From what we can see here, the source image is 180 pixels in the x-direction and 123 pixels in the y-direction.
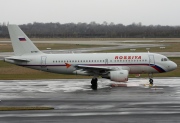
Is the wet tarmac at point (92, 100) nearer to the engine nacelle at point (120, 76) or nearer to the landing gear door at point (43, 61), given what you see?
the engine nacelle at point (120, 76)

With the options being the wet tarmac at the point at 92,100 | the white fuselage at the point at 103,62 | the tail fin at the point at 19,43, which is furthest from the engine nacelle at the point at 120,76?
the tail fin at the point at 19,43

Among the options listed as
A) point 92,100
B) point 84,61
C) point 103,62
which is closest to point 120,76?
point 103,62

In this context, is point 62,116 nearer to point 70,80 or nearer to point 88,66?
point 88,66

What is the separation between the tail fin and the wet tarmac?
349 centimetres

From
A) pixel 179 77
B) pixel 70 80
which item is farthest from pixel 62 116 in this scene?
pixel 179 77

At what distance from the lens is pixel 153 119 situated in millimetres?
23078

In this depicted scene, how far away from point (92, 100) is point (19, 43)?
1413cm

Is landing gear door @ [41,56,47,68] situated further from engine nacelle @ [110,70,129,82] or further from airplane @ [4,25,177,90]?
engine nacelle @ [110,70,129,82]

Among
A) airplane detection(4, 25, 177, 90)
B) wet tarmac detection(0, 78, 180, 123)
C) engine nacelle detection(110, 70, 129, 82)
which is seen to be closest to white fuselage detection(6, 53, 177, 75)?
airplane detection(4, 25, 177, 90)

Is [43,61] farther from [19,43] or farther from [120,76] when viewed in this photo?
[120,76]

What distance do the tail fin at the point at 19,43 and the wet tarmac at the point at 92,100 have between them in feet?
11.5

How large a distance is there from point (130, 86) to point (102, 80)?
264 inches

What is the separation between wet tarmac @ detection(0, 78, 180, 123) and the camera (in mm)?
23766

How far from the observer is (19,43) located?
41.6 metres
